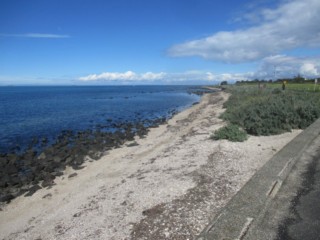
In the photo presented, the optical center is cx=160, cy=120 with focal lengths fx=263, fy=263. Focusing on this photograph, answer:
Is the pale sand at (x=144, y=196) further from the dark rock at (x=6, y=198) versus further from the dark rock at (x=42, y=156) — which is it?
the dark rock at (x=42, y=156)

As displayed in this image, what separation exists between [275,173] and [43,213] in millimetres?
7200

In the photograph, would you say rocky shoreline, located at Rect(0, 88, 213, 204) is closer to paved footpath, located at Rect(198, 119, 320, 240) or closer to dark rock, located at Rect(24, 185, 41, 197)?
dark rock, located at Rect(24, 185, 41, 197)

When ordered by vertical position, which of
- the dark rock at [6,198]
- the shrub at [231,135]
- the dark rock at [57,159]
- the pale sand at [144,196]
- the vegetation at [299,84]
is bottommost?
the dark rock at [6,198]

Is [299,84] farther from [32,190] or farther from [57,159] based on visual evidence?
[32,190]

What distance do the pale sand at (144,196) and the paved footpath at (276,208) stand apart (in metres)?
1.15

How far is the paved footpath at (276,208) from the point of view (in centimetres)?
411

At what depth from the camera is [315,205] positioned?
5.07 meters

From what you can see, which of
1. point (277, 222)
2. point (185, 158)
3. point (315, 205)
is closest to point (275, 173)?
point (315, 205)

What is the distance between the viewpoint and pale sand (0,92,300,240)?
20.2 ft

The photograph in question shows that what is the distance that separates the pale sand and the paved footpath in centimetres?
115

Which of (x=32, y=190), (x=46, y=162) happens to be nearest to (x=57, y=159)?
(x=46, y=162)

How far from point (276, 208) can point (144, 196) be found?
12.8 feet

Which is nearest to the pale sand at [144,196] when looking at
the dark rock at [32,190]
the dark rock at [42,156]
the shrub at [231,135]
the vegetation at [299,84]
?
the dark rock at [32,190]

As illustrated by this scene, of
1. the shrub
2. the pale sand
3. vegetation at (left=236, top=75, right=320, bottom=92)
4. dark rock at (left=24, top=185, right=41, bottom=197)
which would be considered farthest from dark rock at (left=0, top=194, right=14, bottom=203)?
vegetation at (left=236, top=75, right=320, bottom=92)
